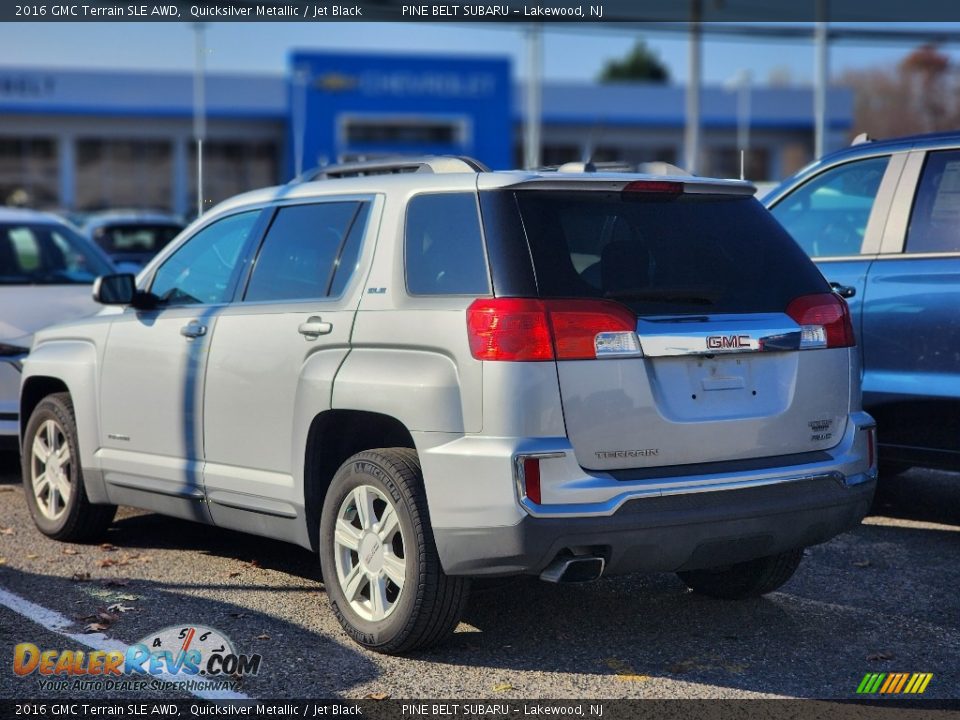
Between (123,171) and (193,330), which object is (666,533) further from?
(123,171)

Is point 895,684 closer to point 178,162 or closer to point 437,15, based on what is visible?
point 437,15

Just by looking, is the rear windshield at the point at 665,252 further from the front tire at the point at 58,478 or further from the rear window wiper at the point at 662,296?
the front tire at the point at 58,478

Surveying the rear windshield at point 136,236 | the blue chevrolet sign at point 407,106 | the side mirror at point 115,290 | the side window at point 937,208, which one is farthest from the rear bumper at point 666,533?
the blue chevrolet sign at point 407,106

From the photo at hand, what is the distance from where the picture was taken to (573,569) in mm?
4723

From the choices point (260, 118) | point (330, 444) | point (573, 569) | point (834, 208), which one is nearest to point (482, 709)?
point (573, 569)

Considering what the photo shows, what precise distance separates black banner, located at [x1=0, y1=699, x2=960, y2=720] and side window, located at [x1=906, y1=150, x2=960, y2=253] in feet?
10.1

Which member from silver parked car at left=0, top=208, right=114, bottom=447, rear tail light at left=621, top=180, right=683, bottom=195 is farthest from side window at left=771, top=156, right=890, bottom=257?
silver parked car at left=0, top=208, right=114, bottom=447

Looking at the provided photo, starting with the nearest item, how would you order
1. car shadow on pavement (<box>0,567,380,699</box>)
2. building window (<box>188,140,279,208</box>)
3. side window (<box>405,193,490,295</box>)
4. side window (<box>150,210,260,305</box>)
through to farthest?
1. car shadow on pavement (<box>0,567,380,699</box>)
2. side window (<box>405,193,490,295</box>)
3. side window (<box>150,210,260,305</box>)
4. building window (<box>188,140,279,208</box>)

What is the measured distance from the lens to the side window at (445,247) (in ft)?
16.1

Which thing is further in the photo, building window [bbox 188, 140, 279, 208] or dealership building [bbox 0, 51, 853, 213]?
building window [bbox 188, 140, 279, 208]

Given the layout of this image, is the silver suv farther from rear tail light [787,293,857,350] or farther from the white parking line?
the white parking line

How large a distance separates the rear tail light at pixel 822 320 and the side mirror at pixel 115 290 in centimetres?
329

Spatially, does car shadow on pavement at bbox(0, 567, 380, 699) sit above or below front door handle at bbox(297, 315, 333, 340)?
below

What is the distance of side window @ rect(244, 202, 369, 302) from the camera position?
5.57 m
